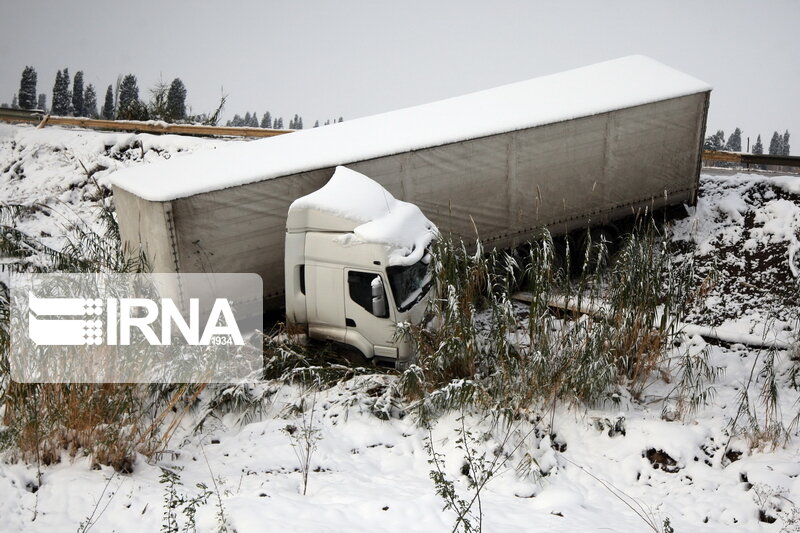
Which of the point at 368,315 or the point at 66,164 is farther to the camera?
the point at 66,164

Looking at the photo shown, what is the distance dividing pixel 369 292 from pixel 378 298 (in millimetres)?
197

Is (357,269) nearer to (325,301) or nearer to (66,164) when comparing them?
(325,301)

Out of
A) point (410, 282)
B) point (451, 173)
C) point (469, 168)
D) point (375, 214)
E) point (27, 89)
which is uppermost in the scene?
point (27, 89)

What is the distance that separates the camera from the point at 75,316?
7.71m

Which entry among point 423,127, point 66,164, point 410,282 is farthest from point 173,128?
point 410,282

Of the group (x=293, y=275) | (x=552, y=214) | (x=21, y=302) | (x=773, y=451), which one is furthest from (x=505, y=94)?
(x=21, y=302)

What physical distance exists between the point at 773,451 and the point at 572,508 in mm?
2390

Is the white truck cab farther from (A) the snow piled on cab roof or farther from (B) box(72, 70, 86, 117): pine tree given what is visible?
(B) box(72, 70, 86, 117): pine tree

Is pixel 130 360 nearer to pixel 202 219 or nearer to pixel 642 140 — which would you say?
pixel 202 219

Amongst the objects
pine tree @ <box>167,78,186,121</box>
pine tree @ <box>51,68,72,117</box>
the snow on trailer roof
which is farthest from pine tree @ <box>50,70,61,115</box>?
the snow on trailer roof

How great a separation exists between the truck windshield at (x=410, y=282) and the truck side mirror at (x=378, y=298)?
15 centimetres

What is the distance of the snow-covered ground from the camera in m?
5.97

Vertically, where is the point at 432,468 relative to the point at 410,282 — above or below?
below

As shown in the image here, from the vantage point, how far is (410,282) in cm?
923
